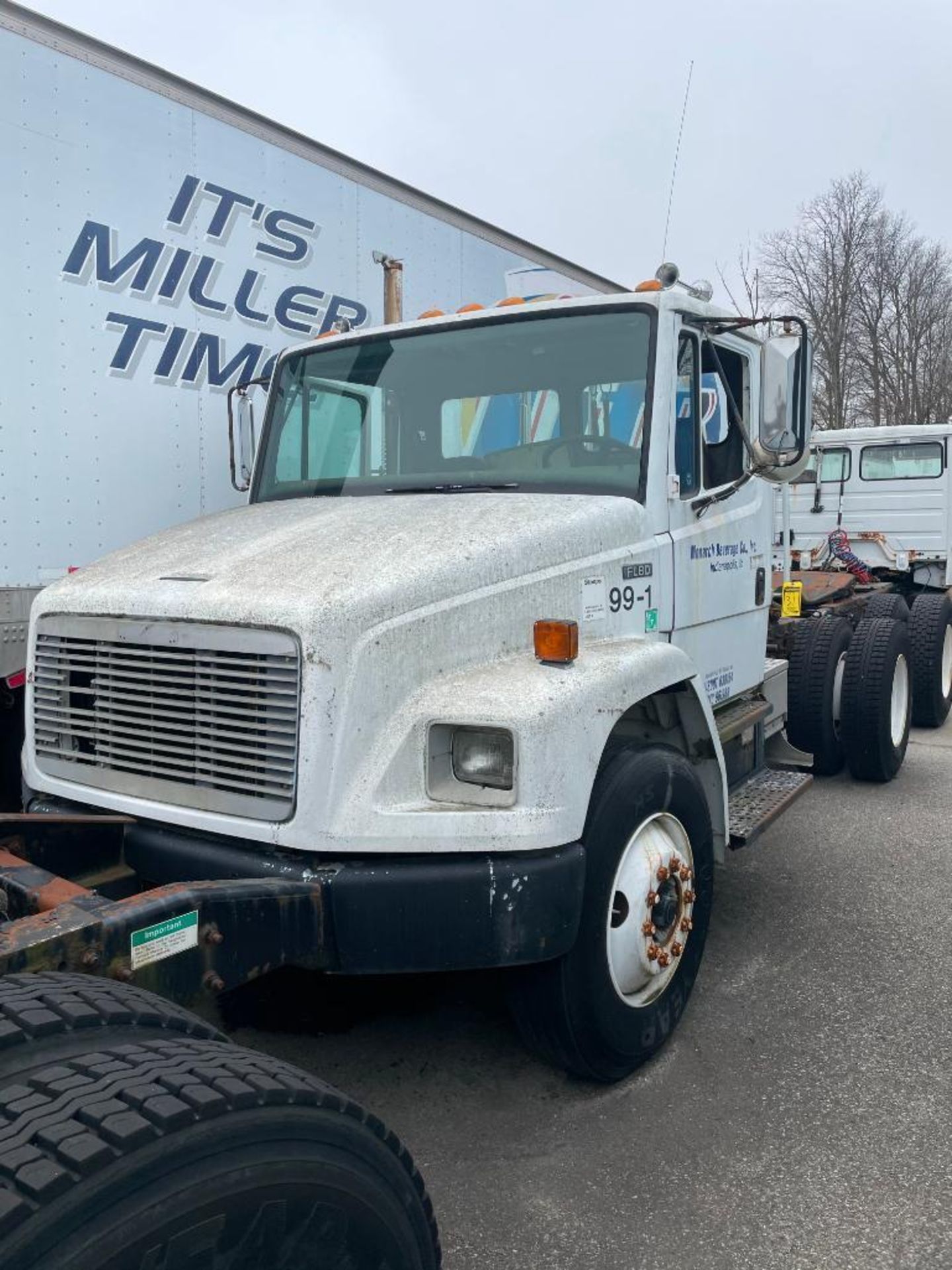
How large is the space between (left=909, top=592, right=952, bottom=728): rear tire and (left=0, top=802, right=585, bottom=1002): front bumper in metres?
6.50

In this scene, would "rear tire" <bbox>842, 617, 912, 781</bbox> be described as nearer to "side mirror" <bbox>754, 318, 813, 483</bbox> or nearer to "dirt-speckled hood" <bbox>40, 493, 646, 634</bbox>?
"side mirror" <bbox>754, 318, 813, 483</bbox>

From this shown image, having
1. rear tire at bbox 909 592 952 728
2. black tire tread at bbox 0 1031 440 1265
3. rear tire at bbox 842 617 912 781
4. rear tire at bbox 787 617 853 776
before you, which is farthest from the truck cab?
rear tire at bbox 909 592 952 728

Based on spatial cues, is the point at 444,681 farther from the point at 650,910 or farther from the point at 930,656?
the point at 930,656

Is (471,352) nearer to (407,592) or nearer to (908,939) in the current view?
(407,592)

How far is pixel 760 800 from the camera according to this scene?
4656mm

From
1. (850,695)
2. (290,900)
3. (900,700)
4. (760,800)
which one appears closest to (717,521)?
(760,800)

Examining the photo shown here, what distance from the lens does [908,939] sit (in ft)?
14.5

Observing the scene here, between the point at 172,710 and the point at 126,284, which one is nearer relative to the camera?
the point at 172,710

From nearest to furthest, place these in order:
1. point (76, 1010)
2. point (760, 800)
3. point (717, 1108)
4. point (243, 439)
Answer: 1. point (76, 1010)
2. point (717, 1108)
3. point (243, 439)
4. point (760, 800)

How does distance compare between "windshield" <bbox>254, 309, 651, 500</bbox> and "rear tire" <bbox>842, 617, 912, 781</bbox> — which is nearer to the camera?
"windshield" <bbox>254, 309, 651, 500</bbox>

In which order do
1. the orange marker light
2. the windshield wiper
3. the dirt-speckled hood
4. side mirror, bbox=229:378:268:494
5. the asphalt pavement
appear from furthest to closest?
side mirror, bbox=229:378:268:494 < the windshield wiper < the orange marker light < the dirt-speckled hood < the asphalt pavement

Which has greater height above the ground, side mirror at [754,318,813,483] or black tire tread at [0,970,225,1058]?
side mirror at [754,318,813,483]

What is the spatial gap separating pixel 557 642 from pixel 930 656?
644cm

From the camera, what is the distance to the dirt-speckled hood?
8.95 feet
